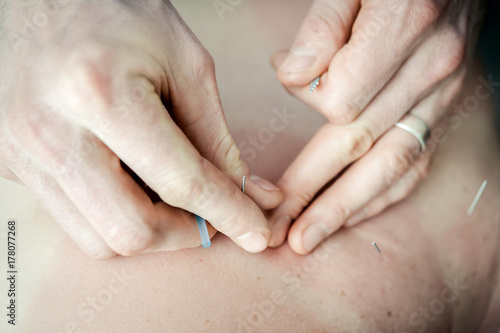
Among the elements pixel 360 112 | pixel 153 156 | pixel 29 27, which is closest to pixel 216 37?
pixel 360 112

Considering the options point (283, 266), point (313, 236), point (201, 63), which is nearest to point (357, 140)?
point (313, 236)

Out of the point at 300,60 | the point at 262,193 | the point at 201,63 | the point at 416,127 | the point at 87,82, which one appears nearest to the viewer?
the point at 87,82

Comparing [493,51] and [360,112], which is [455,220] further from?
[493,51]

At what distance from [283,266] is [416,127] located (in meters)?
0.61

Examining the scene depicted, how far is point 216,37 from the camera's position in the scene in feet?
4.68

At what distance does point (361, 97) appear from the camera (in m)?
1.08

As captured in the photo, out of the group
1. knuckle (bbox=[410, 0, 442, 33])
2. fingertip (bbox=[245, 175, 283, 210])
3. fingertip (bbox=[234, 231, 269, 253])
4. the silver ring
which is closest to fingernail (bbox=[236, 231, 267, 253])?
fingertip (bbox=[234, 231, 269, 253])

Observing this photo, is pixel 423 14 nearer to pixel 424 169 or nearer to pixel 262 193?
pixel 424 169

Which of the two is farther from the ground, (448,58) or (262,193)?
(448,58)

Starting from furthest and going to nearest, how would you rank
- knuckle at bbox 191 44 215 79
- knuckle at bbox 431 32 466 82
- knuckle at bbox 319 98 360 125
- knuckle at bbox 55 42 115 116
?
knuckle at bbox 431 32 466 82, knuckle at bbox 319 98 360 125, knuckle at bbox 191 44 215 79, knuckle at bbox 55 42 115 116

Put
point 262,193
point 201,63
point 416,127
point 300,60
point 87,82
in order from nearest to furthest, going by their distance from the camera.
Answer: point 87,82
point 201,63
point 262,193
point 300,60
point 416,127

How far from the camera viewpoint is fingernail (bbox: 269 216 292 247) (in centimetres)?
105

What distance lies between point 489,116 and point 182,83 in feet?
3.87

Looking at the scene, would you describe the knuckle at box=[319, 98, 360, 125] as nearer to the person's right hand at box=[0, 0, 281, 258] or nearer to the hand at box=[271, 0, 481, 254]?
the hand at box=[271, 0, 481, 254]
